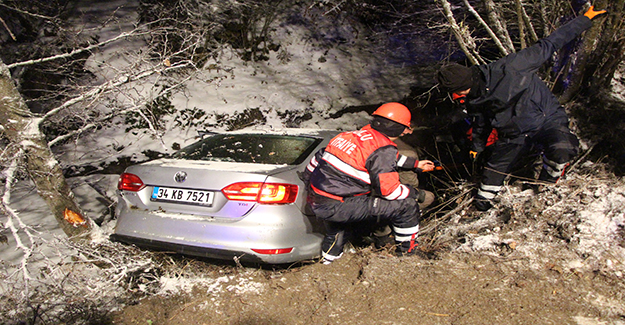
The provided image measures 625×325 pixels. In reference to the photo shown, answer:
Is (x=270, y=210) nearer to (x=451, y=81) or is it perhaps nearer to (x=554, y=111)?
(x=451, y=81)

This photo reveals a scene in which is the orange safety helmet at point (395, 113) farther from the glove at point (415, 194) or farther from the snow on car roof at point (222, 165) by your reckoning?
the snow on car roof at point (222, 165)

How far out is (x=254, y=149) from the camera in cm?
318

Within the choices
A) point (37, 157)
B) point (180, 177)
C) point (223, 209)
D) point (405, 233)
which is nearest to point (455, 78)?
point (405, 233)

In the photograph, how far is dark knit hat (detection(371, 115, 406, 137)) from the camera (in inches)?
109

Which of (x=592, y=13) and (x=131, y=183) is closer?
(x=131, y=183)

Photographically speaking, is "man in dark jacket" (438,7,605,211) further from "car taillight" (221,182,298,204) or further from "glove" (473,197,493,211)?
"car taillight" (221,182,298,204)

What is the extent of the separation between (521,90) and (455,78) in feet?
1.96

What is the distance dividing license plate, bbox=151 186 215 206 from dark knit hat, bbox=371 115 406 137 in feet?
4.46

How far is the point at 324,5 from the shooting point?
10.8m

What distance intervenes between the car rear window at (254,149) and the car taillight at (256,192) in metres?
0.35

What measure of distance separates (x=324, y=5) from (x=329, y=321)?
10201 mm

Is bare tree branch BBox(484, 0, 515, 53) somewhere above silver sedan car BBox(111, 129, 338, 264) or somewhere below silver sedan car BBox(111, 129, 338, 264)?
above

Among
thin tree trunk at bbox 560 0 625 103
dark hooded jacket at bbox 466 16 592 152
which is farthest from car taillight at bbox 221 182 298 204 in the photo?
thin tree trunk at bbox 560 0 625 103

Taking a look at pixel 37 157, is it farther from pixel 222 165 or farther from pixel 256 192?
pixel 256 192
